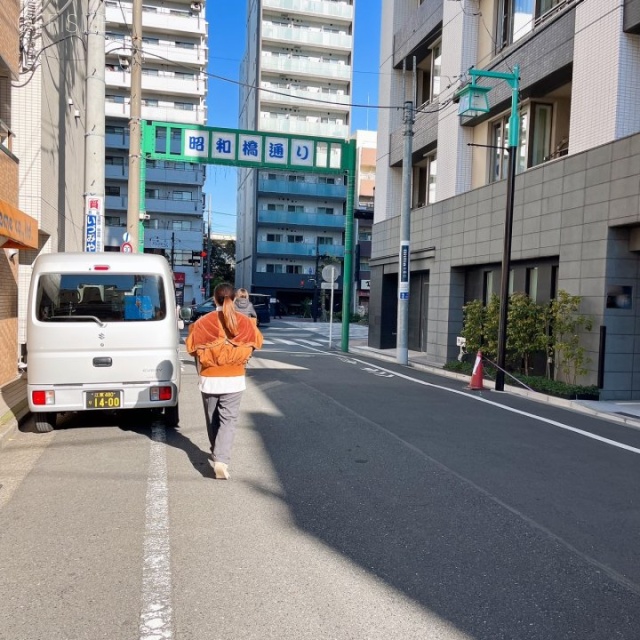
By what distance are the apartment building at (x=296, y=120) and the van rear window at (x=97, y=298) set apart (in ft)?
155

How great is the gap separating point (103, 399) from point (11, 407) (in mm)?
2029

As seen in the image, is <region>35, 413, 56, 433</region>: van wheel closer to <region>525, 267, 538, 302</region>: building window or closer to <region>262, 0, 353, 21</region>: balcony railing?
A: <region>525, 267, 538, 302</region>: building window

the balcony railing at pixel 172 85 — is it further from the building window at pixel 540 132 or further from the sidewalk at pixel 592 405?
the sidewalk at pixel 592 405

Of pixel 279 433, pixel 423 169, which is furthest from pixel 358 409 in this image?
pixel 423 169

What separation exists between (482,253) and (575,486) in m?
11.4

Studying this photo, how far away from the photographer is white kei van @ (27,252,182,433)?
6.73 m

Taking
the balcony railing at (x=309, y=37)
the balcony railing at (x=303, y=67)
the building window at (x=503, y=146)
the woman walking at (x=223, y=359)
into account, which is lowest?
the woman walking at (x=223, y=359)

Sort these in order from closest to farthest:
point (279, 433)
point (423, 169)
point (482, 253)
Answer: point (279, 433) → point (482, 253) → point (423, 169)

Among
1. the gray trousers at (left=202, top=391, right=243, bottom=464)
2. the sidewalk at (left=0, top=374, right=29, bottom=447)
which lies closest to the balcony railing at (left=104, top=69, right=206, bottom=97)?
the sidewalk at (left=0, top=374, right=29, bottom=447)

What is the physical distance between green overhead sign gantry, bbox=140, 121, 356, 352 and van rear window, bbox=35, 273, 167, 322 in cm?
1139

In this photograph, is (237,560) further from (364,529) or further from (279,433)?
(279,433)

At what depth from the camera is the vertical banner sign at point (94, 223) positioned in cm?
1145

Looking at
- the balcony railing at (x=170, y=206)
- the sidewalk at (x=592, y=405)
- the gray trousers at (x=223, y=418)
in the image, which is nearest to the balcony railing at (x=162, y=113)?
the balcony railing at (x=170, y=206)

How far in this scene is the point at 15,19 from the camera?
1057cm
